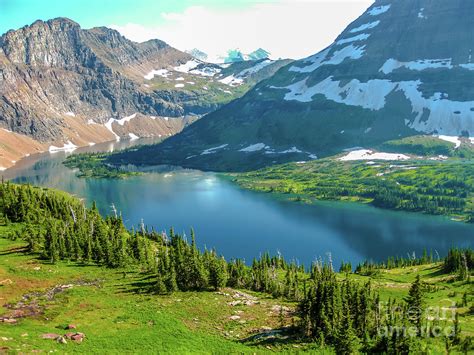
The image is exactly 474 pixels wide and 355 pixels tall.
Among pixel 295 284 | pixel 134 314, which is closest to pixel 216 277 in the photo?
pixel 295 284

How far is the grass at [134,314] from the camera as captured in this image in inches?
2258

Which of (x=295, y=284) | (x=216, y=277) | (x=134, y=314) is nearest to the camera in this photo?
(x=134, y=314)

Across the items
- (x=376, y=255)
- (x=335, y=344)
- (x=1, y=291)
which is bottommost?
(x=376, y=255)

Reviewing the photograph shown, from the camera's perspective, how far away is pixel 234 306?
249 feet

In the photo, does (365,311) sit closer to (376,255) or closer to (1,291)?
(1,291)

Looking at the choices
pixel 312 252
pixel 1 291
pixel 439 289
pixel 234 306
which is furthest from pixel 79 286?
pixel 312 252

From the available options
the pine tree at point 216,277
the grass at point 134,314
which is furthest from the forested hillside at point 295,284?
the grass at point 134,314

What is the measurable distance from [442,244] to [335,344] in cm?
14092

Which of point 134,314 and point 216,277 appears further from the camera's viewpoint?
point 216,277

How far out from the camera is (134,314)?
222 ft

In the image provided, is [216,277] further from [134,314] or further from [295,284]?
Answer: [134,314]

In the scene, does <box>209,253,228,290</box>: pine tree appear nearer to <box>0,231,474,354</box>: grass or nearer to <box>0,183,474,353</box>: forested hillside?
<box>0,183,474,353</box>: forested hillside

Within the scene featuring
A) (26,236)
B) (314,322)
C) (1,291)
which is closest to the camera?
(314,322)

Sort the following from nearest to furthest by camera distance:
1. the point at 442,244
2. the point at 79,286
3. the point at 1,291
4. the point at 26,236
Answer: the point at 1,291, the point at 79,286, the point at 26,236, the point at 442,244
